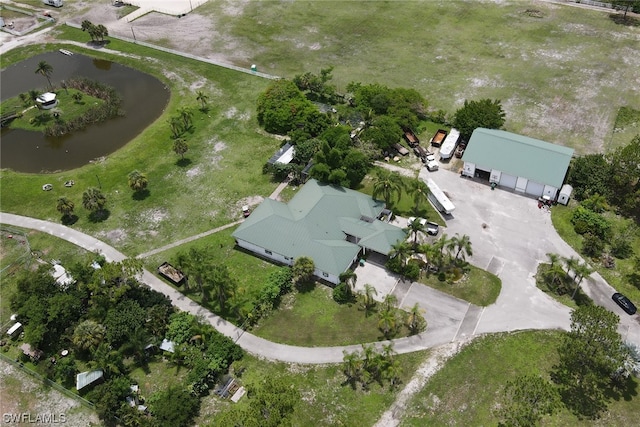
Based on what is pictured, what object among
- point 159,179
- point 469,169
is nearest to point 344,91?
point 469,169

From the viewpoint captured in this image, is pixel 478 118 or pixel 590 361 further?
pixel 478 118

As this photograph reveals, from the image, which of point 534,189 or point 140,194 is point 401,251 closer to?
point 534,189

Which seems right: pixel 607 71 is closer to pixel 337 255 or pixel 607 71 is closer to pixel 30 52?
pixel 337 255

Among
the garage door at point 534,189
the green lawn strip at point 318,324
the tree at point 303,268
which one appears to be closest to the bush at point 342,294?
the green lawn strip at point 318,324

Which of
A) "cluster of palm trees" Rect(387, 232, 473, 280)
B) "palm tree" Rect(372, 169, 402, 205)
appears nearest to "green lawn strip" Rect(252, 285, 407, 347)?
"cluster of palm trees" Rect(387, 232, 473, 280)

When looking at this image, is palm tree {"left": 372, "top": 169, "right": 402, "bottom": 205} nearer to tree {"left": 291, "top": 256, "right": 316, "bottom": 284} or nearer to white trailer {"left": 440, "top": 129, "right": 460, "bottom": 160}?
white trailer {"left": 440, "top": 129, "right": 460, "bottom": 160}

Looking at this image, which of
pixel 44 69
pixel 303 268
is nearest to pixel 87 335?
pixel 303 268
